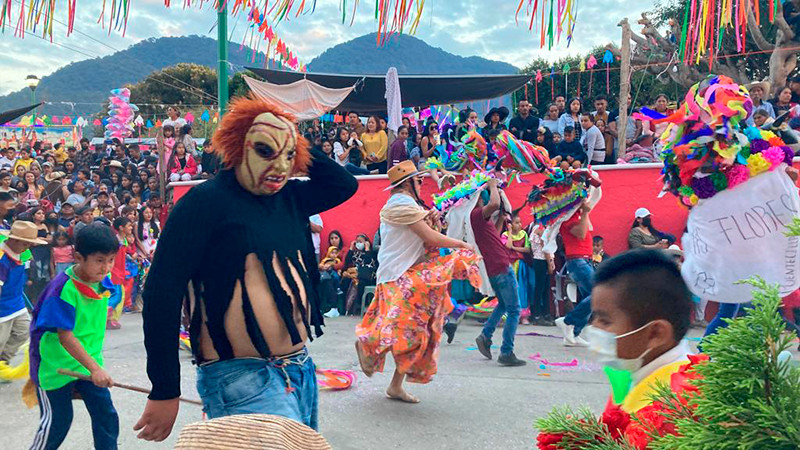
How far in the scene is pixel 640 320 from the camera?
1.79 m

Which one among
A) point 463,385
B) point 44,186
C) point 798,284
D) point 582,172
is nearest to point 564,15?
point 798,284

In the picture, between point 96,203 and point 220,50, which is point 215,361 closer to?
point 220,50

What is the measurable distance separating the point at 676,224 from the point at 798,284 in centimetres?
491

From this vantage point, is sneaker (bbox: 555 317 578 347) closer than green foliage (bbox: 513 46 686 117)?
Yes

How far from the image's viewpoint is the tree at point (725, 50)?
9844 mm

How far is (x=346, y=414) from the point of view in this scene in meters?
4.58

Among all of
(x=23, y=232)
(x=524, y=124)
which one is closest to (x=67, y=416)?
(x=23, y=232)

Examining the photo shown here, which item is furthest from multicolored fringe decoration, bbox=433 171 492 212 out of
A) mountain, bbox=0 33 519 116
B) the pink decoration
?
mountain, bbox=0 33 519 116

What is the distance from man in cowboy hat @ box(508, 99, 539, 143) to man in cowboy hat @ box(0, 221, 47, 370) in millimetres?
7448

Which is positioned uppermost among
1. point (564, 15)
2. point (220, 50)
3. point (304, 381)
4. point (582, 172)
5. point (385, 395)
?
point (220, 50)

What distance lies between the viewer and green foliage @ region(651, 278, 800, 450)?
2.59 feet

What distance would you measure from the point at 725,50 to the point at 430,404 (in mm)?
16161

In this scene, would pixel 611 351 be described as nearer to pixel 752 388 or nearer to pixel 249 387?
pixel 752 388

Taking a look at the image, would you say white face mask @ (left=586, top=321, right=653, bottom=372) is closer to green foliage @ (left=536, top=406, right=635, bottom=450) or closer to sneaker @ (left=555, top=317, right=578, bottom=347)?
green foliage @ (left=536, top=406, right=635, bottom=450)
